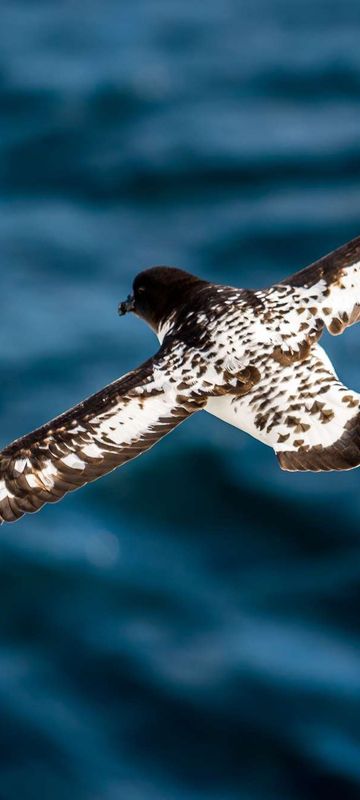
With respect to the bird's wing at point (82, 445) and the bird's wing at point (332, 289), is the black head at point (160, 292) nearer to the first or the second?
the bird's wing at point (332, 289)

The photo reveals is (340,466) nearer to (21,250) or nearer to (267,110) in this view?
(21,250)

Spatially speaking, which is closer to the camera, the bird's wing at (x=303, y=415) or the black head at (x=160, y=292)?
the bird's wing at (x=303, y=415)

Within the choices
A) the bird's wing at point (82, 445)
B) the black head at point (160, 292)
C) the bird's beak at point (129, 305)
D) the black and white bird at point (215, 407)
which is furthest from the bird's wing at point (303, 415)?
the bird's beak at point (129, 305)

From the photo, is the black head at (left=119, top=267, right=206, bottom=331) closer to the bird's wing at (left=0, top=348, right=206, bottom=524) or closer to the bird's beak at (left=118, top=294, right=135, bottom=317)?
the bird's beak at (left=118, top=294, right=135, bottom=317)

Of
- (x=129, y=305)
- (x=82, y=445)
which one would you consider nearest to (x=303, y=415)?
(x=82, y=445)

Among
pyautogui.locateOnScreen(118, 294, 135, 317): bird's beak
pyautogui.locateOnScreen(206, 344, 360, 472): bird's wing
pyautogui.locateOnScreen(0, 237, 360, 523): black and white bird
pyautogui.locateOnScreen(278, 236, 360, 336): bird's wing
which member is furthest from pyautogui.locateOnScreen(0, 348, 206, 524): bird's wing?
pyautogui.locateOnScreen(118, 294, 135, 317): bird's beak

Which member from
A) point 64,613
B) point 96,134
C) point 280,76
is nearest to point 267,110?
point 280,76
